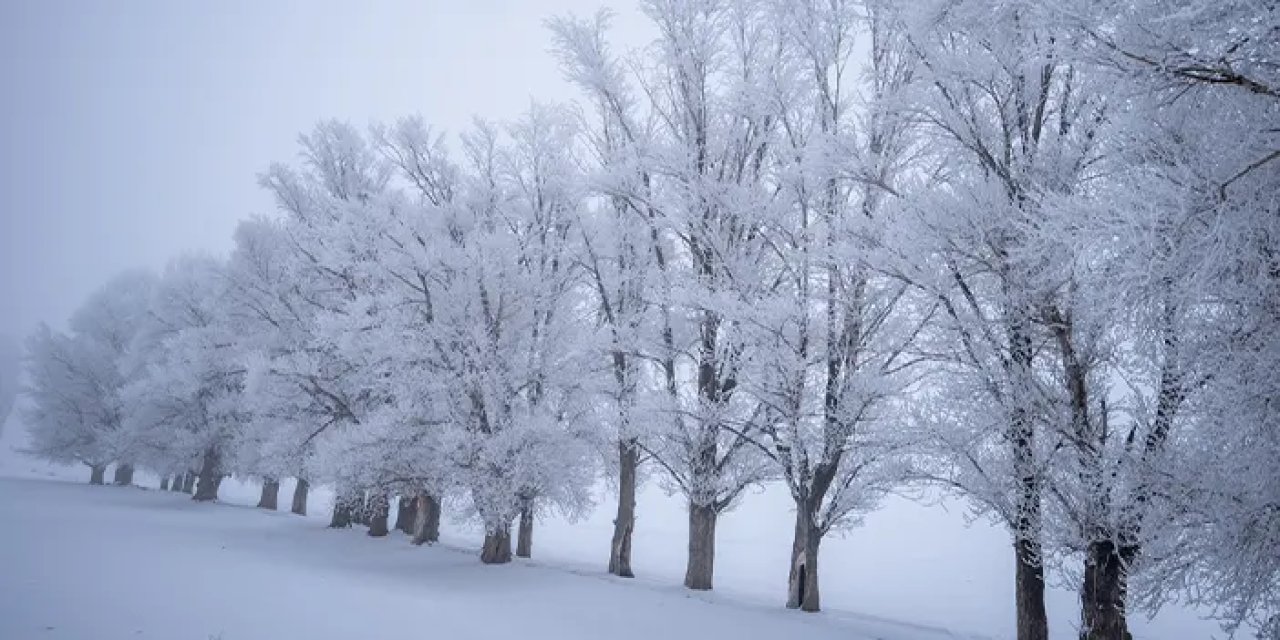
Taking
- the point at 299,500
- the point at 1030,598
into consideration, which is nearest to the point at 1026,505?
the point at 1030,598

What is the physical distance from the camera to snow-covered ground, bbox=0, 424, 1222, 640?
8.07 meters

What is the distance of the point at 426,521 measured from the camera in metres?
18.9

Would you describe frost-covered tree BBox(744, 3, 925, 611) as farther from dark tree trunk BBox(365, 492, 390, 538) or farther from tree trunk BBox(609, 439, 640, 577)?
dark tree trunk BBox(365, 492, 390, 538)

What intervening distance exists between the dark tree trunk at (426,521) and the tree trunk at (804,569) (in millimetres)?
10813

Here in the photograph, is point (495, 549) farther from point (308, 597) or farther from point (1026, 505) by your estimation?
point (1026, 505)

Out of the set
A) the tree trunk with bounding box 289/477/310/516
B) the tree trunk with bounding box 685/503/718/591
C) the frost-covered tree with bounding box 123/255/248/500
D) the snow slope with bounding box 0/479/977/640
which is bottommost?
the tree trunk with bounding box 289/477/310/516

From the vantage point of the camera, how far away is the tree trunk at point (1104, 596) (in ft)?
24.8

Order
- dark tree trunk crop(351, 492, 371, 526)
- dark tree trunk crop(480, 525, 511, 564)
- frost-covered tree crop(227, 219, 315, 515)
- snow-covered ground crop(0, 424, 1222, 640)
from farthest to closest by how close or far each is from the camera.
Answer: frost-covered tree crop(227, 219, 315, 515) → dark tree trunk crop(351, 492, 371, 526) → dark tree trunk crop(480, 525, 511, 564) → snow-covered ground crop(0, 424, 1222, 640)

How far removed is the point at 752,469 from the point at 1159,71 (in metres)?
9.82

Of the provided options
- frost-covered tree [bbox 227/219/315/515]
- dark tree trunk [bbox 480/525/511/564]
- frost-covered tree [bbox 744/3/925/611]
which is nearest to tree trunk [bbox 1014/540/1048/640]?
frost-covered tree [bbox 744/3/925/611]

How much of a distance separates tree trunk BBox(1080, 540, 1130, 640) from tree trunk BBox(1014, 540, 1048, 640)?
2.37ft

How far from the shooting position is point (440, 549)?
1808 cm

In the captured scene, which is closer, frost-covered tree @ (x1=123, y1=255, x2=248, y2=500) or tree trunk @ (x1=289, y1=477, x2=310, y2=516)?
frost-covered tree @ (x1=123, y1=255, x2=248, y2=500)

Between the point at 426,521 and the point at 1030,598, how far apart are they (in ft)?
50.4
